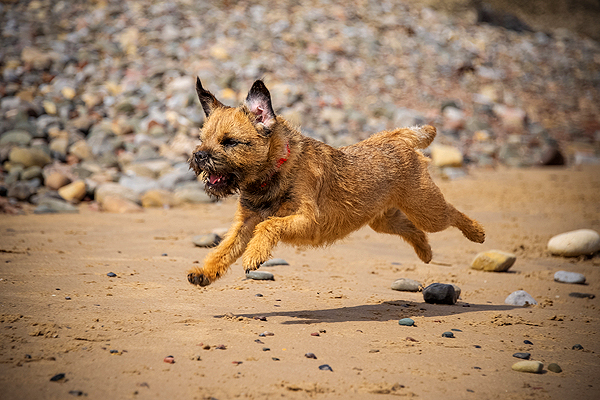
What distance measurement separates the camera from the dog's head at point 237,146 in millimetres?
5020

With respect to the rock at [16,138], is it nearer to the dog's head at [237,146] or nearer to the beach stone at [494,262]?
the dog's head at [237,146]

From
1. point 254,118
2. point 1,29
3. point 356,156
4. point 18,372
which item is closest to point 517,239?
point 356,156

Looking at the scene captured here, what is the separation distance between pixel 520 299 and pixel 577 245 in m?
3.04

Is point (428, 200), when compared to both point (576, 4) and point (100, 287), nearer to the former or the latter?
point (100, 287)

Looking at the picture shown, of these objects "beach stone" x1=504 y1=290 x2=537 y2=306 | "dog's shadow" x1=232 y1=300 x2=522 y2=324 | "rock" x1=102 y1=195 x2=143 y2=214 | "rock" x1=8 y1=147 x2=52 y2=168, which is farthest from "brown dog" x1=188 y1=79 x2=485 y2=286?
"rock" x1=8 y1=147 x2=52 y2=168

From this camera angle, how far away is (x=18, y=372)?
3539 millimetres

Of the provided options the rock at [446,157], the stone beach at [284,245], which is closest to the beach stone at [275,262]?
the stone beach at [284,245]

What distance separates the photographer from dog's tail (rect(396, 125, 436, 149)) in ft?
22.7

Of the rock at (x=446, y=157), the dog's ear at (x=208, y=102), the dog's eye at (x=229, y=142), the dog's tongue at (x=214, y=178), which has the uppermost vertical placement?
the rock at (x=446, y=157)

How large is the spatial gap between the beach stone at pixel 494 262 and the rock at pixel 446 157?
693 centimetres

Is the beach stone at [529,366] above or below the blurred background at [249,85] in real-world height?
below

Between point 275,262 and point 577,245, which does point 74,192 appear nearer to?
point 275,262

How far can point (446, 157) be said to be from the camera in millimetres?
14648

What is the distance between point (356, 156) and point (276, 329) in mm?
2357
